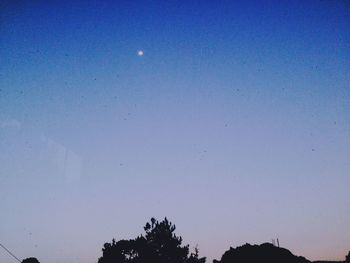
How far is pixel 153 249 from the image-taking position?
45.8 meters

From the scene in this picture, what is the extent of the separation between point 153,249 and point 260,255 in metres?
22.5

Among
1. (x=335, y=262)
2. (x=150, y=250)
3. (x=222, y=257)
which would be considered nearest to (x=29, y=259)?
(x=150, y=250)

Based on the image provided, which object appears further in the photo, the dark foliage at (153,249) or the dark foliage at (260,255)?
the dark foliage at (153,249)

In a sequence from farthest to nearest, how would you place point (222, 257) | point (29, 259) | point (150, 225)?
point (150, 225)
point (29, 259)
point (222, 257)

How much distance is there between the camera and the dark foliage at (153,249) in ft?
147

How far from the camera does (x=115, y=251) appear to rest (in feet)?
149

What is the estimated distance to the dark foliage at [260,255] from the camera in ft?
91.0

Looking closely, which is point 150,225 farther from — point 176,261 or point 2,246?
point 2,246

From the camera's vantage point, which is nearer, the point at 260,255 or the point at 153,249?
the point at 260,255

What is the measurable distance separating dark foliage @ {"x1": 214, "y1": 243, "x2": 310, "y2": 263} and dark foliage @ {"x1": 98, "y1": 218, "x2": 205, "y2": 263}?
18148 mm

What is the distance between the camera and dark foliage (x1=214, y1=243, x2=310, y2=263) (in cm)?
2773

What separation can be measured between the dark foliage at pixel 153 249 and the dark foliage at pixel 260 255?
59.5 feet

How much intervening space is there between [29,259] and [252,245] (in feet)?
91.7

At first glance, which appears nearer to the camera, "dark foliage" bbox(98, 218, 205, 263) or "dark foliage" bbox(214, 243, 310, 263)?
"dark foliage" bbox(214, 243, 310, 263)
